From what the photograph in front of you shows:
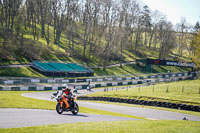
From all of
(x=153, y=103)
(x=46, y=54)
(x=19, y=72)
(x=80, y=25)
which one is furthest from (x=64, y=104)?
(x=80, y=25)

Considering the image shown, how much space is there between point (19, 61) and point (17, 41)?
30.4 ft

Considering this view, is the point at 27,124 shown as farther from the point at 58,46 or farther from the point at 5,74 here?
the point at 58,46

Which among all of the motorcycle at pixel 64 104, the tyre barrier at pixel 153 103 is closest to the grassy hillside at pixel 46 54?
the tyre barrier at pixel 153 103

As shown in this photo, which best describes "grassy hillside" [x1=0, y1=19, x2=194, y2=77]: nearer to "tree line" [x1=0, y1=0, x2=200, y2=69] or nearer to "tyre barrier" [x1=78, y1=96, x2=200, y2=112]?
"tree line" [x1=0, y1=0, x2=200, y2=69]

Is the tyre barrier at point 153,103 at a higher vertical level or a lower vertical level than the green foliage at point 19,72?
lower

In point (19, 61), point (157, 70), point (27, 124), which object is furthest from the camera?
point (157, 70)

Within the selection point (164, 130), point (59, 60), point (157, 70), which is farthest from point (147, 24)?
point (164, 130)

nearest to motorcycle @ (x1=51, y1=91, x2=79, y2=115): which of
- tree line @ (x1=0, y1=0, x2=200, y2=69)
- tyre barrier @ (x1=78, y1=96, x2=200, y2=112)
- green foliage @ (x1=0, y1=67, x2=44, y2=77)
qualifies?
tyre barrier @ (x1=78, y1=96, x2=200, y2=112)

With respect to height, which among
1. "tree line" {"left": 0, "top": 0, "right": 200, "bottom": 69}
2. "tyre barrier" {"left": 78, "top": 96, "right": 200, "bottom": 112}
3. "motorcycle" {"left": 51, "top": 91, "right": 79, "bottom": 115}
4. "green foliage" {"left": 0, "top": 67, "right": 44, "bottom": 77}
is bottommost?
"tyre barrier" {"left": 78, "top": 96, "right": 200, "bottom": 112}

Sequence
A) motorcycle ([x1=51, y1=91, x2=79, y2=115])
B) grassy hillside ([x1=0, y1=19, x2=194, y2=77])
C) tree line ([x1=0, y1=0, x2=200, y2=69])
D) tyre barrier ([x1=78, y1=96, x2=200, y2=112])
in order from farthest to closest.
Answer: tree line ([x1=0, y1=0, x2=200, y2=69])
grassy hillside ([x1=0, y1=19, x2=194, y2=77])
tyre barrier ([x1=78, y1=96, x2=200, y2=112])
motorcycle ([x1=51, y1=91, x2=79, y2=115])

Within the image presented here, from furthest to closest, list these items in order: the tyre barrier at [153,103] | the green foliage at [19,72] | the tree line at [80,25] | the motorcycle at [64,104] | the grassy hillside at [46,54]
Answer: the tree line at [80,25] < the grassy hillside at [46,54] < the green foliage at [19,72] < the tyre barrier at [153,103] < the motorcycle at [64,104]

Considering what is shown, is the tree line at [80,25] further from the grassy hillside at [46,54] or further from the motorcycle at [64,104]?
the motorcycle at [64,104]

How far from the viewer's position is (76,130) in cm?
1042

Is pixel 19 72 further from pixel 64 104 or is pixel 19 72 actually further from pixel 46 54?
pixel 64 104
